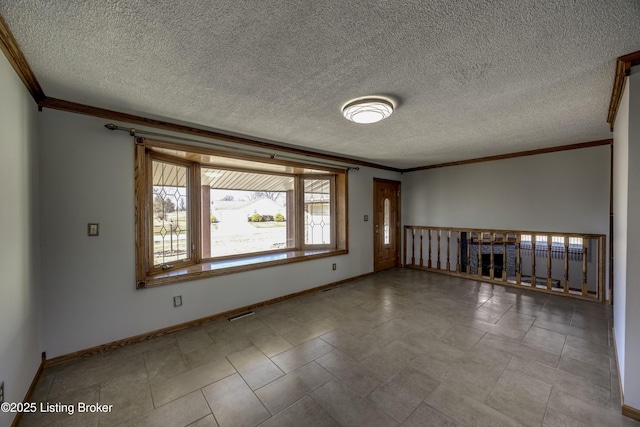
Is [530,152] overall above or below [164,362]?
above

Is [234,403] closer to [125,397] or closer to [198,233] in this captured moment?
[125,397]

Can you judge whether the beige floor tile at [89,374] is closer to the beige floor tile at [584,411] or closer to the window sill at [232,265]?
the window sill at [232,265]

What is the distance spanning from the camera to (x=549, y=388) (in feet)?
6.20

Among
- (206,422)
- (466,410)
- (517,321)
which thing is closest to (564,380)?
(466,410)

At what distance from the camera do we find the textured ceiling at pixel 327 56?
125 centimetres

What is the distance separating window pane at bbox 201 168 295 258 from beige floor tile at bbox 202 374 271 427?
211cm

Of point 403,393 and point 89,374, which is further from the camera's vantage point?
point 89,374

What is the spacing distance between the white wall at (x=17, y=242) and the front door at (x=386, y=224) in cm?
475

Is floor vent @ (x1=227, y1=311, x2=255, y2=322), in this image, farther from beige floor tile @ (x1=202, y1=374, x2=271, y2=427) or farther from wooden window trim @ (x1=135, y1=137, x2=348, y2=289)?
beige floor tile @ (x1=202, y1=374, x2=271, y2=427)

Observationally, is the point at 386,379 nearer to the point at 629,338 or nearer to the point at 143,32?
the point at 629,338

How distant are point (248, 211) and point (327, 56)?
3106 mm

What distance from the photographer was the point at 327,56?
160 cm

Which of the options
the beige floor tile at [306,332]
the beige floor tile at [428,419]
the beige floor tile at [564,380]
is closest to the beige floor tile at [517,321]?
the beige floor tile at [564,380]

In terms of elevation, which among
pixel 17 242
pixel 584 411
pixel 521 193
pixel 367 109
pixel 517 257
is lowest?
pixel 584 411
